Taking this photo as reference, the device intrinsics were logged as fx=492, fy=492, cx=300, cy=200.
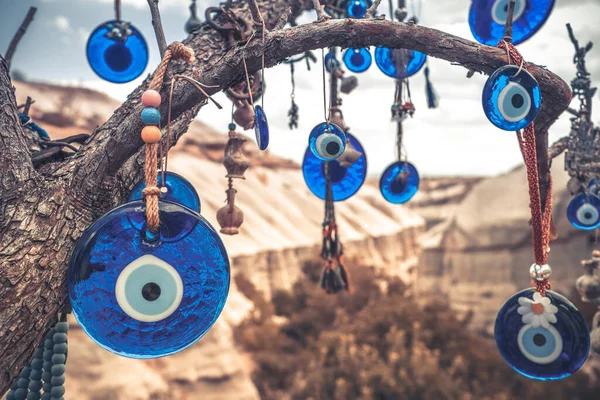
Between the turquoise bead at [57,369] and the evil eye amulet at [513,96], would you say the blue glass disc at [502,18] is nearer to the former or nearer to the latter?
the evil eye amulet at [513,96]

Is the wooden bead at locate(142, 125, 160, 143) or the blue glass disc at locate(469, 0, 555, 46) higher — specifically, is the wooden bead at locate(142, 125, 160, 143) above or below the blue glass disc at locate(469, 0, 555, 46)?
below

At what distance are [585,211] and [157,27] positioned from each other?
1.62 m

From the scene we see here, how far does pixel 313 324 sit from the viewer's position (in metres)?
9.54

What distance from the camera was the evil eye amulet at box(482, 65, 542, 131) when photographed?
106cm

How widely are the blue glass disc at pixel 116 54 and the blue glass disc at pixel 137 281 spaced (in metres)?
1.03

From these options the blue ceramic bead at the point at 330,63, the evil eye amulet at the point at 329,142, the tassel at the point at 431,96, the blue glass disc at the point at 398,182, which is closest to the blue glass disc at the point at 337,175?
the blue glass disc at the point at 398,182

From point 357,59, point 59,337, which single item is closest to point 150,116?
point 59,337

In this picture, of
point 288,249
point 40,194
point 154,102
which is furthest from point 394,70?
point 288,249

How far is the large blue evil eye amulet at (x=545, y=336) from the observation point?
1.23 metres

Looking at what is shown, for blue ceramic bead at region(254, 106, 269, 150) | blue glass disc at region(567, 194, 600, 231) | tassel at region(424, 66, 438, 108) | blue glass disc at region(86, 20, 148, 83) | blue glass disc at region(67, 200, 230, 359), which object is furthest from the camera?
tassel at region(424, 66, 438, 108)

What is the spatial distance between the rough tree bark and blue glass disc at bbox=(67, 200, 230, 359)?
0.18 meters

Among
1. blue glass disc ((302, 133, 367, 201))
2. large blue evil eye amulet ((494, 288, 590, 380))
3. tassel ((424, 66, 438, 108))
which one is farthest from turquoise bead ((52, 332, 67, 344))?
tassel ((424, 66, 438, 108))

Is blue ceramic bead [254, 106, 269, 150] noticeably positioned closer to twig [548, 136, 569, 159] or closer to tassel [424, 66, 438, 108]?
twig [548, 136, 569, 159]

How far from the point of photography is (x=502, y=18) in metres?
1.54
